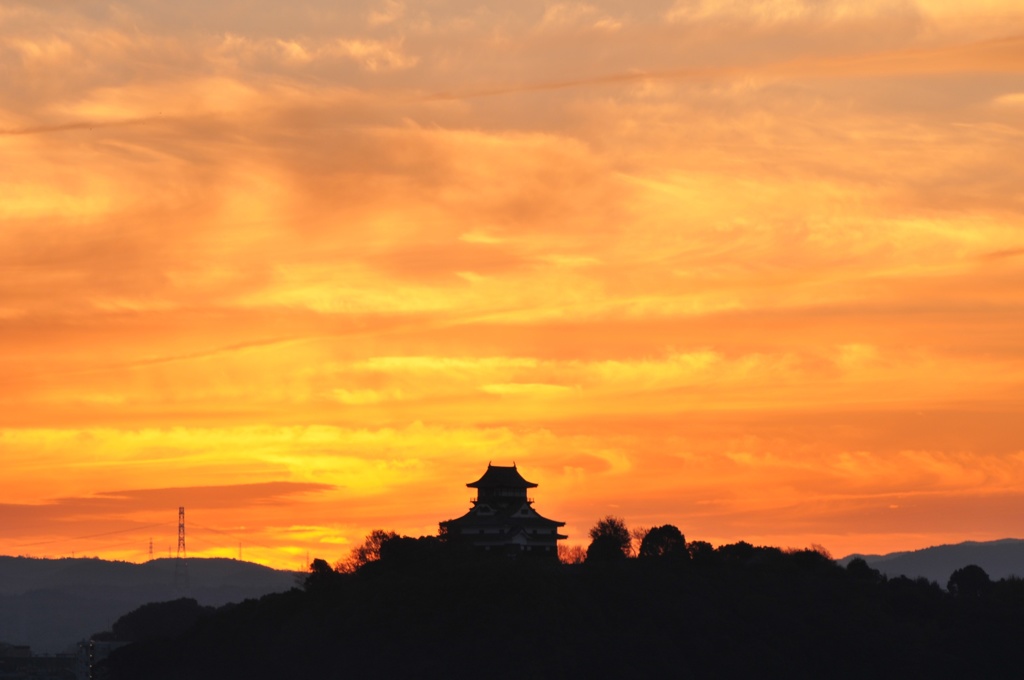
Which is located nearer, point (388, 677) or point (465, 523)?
point (388, 677)

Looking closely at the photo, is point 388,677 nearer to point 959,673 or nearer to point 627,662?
point 627,662

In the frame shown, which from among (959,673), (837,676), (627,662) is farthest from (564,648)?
(959,673)

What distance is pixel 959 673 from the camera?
7840 inches

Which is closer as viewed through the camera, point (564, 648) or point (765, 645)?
point (564, 648)

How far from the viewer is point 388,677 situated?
612 ft

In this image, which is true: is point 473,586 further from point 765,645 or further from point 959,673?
point 959,673

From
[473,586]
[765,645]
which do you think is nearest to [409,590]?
[473,586]

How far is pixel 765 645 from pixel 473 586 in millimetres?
38777

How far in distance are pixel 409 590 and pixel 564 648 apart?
23.2 meters

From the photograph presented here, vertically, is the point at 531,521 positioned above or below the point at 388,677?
above

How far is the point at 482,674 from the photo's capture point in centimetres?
18175

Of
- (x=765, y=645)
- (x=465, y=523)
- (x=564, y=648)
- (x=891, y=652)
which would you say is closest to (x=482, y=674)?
(x=564, y=648)

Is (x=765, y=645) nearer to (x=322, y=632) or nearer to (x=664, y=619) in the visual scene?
(x=664, y=619)

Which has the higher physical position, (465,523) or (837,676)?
(465,523)
